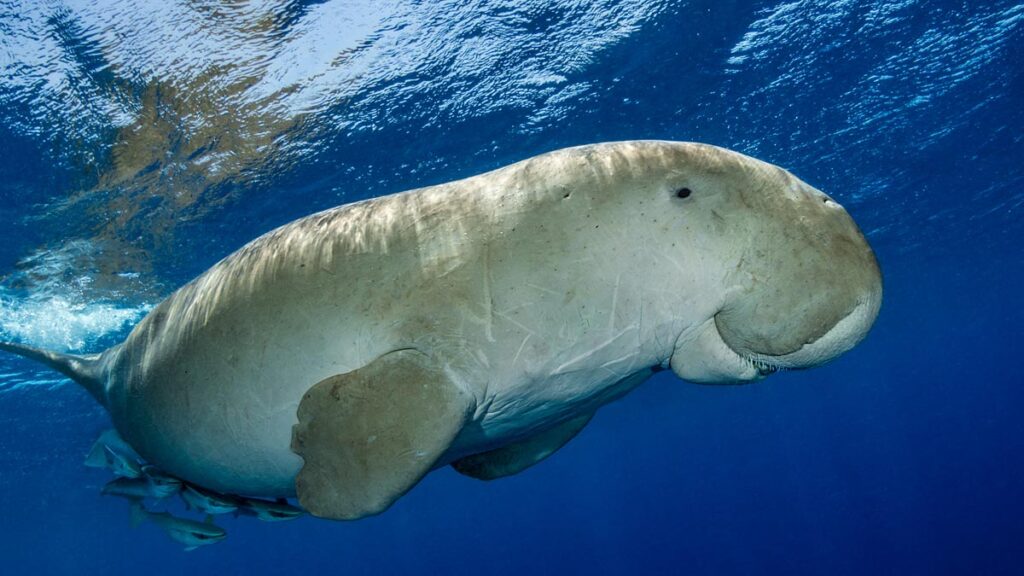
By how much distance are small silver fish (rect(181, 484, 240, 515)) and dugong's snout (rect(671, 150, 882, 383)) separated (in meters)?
2.83

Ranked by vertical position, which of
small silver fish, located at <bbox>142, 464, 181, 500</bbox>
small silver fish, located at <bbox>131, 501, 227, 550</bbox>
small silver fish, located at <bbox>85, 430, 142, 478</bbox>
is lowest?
small silver fish, located at <bbox>131, 501, 227, 550</bbox>

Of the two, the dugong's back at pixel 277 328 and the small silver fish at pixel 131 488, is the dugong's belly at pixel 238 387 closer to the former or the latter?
the dugong's back at pixel 277 328

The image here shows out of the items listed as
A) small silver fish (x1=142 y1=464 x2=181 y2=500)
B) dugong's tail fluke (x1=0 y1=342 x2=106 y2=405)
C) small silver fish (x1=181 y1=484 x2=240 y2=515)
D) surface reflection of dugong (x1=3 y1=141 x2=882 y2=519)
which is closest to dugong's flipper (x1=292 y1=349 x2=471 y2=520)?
surface reflection of dugong (x1=3 y1=141 x2=882 y2=519)

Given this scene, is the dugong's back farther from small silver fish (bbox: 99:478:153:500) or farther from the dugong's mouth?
small silver fish (bbox: 99:478:153:500)

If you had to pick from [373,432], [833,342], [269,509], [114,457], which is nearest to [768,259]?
[833,342]

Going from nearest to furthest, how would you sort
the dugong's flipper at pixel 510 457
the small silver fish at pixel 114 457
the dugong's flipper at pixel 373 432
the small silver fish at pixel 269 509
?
the dugong's flipper at pixel 373 432 → the dugong's flipper at pixel 510 457 → the small silver fish at pixel 269 509 → the small silver fish at pixel 114 457

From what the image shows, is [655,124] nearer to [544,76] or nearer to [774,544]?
[544,76]

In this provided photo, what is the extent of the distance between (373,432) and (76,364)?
269 cm

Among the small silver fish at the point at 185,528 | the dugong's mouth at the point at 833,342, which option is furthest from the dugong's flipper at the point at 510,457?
the small silver fish at the point at 185,528

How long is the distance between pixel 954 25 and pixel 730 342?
10.3 metres

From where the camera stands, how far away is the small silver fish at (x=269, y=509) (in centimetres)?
359

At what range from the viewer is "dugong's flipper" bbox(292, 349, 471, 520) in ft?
6.09

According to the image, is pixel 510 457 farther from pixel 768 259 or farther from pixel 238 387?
pixel 768 259

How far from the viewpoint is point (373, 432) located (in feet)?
6.08
